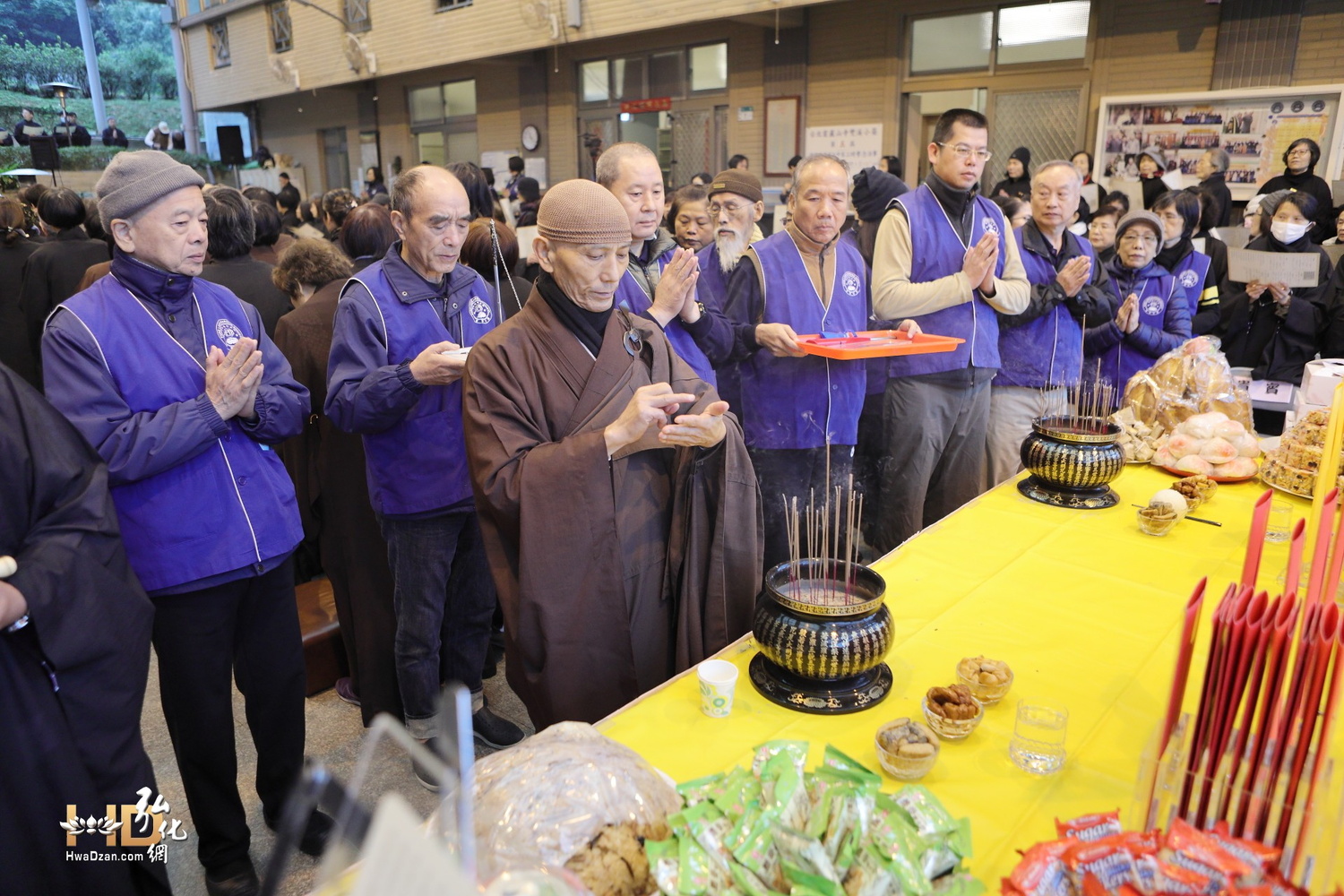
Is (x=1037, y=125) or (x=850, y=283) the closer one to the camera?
(x=850, y=283)

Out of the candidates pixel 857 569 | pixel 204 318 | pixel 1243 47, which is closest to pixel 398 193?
pixel 204 318

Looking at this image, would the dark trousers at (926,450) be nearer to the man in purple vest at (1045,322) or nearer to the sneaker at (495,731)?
the man in purple vest at (1045,322)

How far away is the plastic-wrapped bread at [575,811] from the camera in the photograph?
Answer: 1.00 metres

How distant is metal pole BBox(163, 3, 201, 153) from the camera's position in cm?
1872

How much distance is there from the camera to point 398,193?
2.46m

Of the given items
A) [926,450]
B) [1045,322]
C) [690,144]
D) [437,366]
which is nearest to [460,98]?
[690,144]

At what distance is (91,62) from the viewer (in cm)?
1666

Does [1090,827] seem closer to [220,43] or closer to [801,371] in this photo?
[801,371]

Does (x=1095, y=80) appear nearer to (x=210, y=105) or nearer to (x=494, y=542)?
(x=494, y=542)

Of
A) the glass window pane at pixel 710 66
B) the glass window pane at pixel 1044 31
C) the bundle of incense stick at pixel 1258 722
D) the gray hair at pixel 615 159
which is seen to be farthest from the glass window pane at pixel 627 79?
the bundle of incense stick at pixel 1258 722

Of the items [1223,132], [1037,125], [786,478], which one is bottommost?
[786,478]

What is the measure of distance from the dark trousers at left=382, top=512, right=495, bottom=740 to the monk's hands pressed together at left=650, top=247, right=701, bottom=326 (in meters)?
0.84

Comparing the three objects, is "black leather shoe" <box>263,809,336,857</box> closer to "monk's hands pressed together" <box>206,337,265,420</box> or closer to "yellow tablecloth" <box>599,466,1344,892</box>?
"monk's hands pressed together" <box>206,337,265,420</box>

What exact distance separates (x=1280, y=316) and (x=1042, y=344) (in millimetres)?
1834
